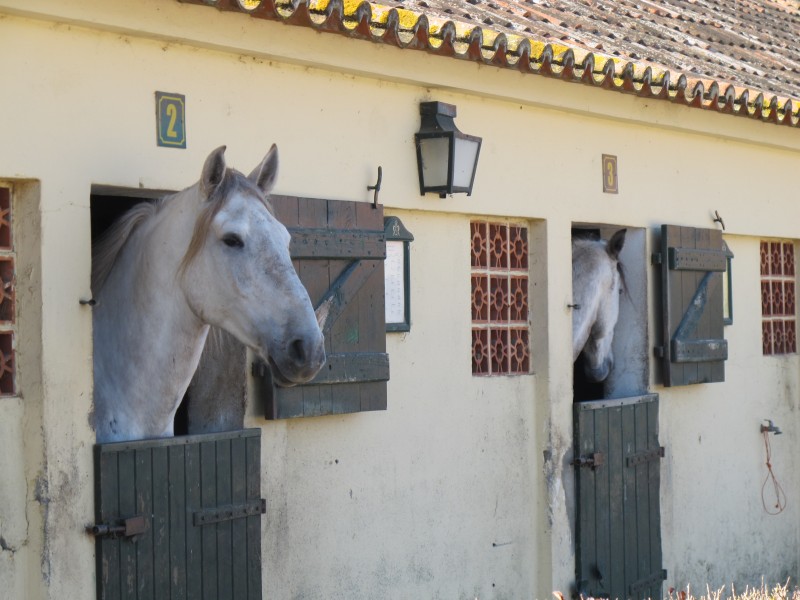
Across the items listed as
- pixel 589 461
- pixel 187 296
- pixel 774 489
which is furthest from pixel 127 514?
pixel 774 489

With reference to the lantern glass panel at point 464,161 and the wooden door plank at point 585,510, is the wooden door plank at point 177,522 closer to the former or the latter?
the lantern glass panel at point 464,161

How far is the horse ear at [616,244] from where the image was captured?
8.89m

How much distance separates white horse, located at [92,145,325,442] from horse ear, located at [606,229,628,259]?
3738 millimetres

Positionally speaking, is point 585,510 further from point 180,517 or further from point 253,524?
point 180,517

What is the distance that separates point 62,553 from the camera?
5.39m

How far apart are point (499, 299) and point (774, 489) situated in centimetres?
392

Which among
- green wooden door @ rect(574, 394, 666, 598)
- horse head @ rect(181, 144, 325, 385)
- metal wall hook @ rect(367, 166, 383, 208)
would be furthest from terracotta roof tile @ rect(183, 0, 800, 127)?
green wooden door @ rect(574, 394, 666, 598)

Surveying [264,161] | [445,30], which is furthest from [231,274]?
[445,30]

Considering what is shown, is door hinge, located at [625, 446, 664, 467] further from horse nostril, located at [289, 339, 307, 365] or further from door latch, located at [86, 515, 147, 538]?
horse nostril, located at [289, 339, 307, 365]

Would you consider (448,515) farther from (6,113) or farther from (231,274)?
(6,113)

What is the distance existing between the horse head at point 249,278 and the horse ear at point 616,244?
3.87 m

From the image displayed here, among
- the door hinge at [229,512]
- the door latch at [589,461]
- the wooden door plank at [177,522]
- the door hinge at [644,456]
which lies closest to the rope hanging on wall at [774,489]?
the door hinge at [644,456]

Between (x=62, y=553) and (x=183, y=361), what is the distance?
948 millimetres

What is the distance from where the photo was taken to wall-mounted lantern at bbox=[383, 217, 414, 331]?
7.21m
